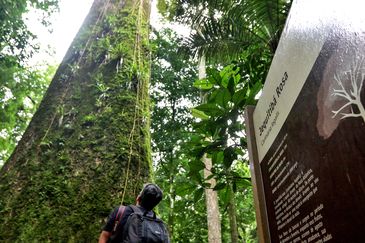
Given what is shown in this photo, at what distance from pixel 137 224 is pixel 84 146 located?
968 mm

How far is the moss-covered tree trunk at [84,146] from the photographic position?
237 centimetres

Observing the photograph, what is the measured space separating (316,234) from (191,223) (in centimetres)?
844

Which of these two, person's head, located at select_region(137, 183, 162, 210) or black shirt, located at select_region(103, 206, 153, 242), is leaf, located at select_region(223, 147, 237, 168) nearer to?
person's head, located at select_region(137, 183, 162, 210)

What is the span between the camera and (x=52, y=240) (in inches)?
87.6

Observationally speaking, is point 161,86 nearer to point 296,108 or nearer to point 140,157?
point 140,157

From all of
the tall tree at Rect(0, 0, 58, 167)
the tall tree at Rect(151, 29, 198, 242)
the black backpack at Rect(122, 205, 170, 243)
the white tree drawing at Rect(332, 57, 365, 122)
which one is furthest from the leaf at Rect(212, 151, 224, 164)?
the tall tree at Rect(151, 29, 198, 242)

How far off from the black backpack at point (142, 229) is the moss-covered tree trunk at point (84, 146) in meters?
0.28

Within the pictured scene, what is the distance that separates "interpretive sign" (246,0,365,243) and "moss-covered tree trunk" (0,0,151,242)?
4.83ft

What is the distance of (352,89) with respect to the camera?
0.80 metres

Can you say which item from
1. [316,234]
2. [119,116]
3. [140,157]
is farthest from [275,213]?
[119,116]

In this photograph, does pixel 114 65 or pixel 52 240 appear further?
pixel 114 65

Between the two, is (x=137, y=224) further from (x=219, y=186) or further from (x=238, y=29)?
(x=238, y=29)

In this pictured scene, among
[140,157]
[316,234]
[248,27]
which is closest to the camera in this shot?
[316,234]

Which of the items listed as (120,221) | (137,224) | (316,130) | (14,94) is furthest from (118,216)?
(14,94)
